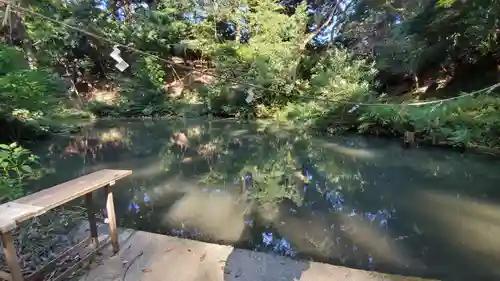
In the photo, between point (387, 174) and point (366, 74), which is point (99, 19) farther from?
point (387, 174)

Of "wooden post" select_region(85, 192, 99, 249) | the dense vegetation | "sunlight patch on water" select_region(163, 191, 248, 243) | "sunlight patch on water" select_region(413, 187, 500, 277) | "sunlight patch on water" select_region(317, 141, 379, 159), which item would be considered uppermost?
the dense vegetation

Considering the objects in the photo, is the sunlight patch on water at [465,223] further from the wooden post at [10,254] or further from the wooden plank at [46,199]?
the wooden post at [10,254]

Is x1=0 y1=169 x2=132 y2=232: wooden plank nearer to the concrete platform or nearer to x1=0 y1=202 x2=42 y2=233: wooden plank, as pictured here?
x1=0 y1=202 x2=42 y2=233: wooden plank

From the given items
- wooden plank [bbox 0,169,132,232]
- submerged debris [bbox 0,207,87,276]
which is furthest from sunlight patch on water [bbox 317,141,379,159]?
wooden plank [bbox 0,169,132,232]

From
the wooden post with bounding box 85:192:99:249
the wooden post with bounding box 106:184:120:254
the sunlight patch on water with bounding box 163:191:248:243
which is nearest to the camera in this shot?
the wooden post with bounding box 106:184:120:254

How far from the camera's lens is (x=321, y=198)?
4.29m

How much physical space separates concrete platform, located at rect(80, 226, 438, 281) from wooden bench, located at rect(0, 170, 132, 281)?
0.19 m

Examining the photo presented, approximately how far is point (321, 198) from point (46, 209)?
3.29 meters

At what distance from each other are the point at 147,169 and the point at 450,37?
8.57m

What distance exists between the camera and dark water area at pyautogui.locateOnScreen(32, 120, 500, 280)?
2934 mm

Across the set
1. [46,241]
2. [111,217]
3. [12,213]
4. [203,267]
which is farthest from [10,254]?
[203,267]

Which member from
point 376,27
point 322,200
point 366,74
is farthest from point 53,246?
point 376,27

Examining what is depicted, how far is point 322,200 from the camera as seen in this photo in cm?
421

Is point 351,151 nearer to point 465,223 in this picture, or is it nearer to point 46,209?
point 465,223
